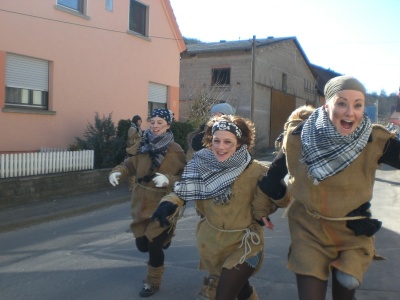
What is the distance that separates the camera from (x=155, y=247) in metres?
4.38

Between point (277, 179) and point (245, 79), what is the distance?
2562cm

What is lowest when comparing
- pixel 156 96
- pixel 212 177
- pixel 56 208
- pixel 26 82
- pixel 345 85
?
pixel 56 208

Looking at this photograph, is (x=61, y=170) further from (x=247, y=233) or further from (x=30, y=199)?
(x=247, y=233)

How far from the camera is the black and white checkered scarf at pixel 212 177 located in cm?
337

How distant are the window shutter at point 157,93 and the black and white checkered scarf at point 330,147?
14945 millimetres

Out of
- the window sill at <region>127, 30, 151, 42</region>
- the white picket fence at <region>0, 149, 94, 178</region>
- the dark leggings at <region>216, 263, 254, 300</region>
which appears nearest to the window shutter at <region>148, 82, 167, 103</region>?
the window sill at <region>127, 30, 151, 42</region>

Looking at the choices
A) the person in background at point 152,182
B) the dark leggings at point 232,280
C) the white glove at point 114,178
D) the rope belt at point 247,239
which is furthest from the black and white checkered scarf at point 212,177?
the white glove at point 114,178

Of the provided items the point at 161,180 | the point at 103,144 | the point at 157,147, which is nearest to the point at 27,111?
the point at 103,144

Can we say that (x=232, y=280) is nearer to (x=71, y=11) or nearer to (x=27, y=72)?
(x=27, y=72)

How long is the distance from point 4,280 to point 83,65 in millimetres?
9683

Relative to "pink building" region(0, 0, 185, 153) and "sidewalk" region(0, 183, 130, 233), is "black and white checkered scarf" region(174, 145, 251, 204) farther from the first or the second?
"pink building" region(0, 0, 185, 153)

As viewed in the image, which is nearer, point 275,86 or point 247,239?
point 247,239

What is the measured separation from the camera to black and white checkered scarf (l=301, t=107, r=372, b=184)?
2.73 metres

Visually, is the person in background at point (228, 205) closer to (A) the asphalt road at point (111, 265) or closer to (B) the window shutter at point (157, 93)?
(A) the asphalt road at point (111, 265)
